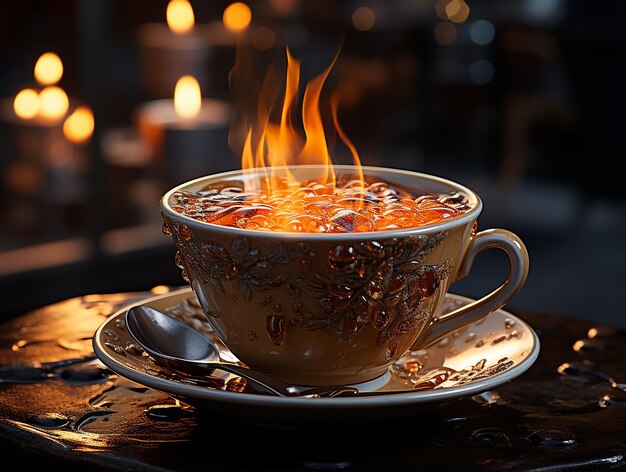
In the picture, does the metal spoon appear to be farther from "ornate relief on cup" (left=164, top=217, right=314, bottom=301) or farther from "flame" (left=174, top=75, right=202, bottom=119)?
"flame" (left=174, top=75, right=202, bottom=119)

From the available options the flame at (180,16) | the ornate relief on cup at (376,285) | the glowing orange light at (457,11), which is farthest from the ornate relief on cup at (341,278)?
the glowing orange light at (457,11)

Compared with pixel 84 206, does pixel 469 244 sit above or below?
above

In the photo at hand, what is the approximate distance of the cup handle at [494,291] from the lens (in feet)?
2.19

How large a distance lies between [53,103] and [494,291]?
5.87 ft

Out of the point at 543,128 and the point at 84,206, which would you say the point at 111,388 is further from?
the point at 543,128

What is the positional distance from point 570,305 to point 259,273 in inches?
83.1

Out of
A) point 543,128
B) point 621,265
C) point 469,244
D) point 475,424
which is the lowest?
point 621,265

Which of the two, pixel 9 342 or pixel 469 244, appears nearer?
pixel 469 244

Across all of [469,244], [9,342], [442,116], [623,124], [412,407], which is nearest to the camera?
[412,407]

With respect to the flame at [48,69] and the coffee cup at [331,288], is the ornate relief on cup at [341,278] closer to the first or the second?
the coffee cup at [331,288]

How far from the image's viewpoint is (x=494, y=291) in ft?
2.21

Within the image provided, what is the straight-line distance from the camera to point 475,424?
64cm

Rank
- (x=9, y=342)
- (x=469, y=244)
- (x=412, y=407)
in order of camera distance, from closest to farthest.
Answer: (x=412, y=407), (x=469, y=244), (x=9, y=342)

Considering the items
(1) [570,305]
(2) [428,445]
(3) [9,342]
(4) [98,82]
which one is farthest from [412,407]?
(1) [570,305]
